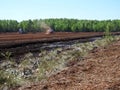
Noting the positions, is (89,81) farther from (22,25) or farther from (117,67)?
(22,25)

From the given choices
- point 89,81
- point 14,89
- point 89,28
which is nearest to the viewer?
point 89,81

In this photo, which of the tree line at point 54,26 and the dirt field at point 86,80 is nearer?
the dirt field at point 86,80

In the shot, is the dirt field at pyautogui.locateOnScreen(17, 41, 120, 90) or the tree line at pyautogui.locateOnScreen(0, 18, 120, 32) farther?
the tree line at pyautogui.locateOnScreen(0, 18, 120, 32)

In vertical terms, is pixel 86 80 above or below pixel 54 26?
above

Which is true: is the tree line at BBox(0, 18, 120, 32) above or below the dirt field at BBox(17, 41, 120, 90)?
below

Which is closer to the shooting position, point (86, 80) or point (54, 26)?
point (86, 80)

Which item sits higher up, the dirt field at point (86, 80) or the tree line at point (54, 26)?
the dirt field at point (86, 80)

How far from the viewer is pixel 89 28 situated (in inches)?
3780

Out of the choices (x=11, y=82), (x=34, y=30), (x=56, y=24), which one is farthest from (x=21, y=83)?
(x=56, y=24)

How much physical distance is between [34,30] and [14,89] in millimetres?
73724

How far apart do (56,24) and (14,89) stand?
86.4 metres

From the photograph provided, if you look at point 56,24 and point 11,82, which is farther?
Answer: point 56,24

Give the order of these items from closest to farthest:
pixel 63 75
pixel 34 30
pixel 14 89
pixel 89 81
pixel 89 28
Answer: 1. pixel 89 81
2. pixel 14 89
3. pixel 63 75
4. pixel 34 30
5. pixel 89 28

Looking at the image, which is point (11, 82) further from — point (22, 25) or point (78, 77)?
point (22, 25)
